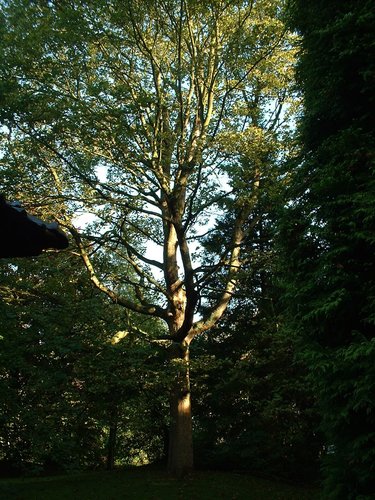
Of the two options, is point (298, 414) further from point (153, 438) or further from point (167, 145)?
point (167, 145)

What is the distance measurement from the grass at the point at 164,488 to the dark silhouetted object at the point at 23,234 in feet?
31.0

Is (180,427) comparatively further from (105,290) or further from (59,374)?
(59,374)

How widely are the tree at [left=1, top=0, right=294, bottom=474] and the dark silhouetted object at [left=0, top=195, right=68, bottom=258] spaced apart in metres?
7.43

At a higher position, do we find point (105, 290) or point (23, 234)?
point (105, 290)

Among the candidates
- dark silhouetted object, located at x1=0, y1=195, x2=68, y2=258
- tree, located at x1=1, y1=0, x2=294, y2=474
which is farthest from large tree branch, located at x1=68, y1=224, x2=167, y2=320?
dark silhouetted object, located at x1=0, y1=195, x2=68, y2=258

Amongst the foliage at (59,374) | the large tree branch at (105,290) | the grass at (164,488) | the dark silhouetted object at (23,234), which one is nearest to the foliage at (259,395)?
the grass at (164,488)

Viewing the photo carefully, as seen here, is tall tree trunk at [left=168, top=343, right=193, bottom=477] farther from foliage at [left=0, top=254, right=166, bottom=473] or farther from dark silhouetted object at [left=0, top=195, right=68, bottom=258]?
dark silhouetted object at [left=0, top=195, right=68, bottom=258]

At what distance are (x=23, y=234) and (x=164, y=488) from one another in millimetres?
10435

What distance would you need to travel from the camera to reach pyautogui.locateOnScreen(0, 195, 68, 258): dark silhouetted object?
103 inches

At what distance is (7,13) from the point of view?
1162 centimetres

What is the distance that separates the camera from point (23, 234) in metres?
2.77

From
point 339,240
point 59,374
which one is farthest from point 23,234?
point 59,374

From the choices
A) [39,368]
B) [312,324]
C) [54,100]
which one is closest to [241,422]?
[39,368]

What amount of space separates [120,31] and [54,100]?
10.0 ft
